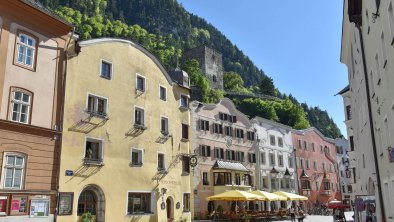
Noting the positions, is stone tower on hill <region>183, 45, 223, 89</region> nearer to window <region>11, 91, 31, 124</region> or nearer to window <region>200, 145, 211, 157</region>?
window <region>200, 145, 211, 157</region>

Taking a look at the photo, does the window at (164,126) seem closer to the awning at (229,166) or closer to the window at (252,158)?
the awning at (229,166)

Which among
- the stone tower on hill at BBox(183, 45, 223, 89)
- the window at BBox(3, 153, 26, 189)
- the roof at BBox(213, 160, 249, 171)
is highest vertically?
the stone tower on hill at BBox(183, 45, 223, 89)

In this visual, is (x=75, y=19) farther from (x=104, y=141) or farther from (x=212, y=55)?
(x=104, y=141)

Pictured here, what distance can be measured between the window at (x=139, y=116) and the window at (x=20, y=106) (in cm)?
1021

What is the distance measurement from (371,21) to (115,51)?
18.4 meters

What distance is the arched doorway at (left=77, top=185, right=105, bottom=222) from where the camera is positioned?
81.8ft

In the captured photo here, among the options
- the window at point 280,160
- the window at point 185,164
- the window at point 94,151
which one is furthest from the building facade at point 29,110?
the window at point 280,160

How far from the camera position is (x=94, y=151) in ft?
86.0

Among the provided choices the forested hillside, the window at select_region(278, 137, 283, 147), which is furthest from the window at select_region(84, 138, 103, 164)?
the forested hillside

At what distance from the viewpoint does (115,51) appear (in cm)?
2936

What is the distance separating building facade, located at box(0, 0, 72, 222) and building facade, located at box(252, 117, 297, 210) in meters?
32.7


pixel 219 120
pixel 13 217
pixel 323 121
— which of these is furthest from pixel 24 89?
pixel 323 121

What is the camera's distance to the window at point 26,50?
70.1 feet

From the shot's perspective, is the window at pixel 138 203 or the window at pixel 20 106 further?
the window at pixel 138 203
